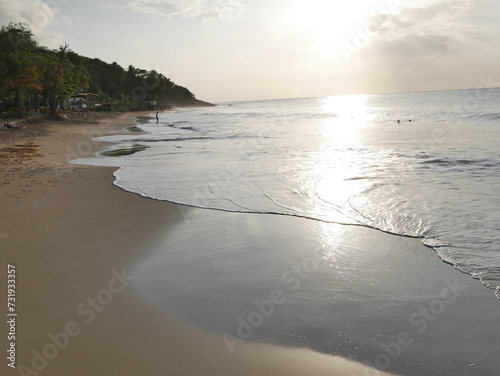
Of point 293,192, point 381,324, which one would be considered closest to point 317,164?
point 293,192

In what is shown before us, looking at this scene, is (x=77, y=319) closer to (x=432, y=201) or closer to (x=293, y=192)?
(x=293, y=192)

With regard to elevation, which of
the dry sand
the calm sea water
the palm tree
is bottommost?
the dry sand

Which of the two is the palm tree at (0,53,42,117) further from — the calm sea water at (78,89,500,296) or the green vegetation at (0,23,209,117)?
the calm sea water at (78,89,500,296)

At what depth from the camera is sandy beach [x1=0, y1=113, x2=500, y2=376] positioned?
3.44 meters

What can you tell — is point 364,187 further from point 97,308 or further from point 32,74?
point 32,74

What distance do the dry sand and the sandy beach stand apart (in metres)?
0.02

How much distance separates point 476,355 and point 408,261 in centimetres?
220

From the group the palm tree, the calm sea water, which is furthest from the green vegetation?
Answer: the calm sea water

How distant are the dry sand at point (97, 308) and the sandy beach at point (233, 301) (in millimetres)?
18

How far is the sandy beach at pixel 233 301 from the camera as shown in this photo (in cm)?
344

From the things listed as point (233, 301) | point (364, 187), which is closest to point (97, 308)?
point (233, 301)

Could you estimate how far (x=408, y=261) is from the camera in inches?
A: 219

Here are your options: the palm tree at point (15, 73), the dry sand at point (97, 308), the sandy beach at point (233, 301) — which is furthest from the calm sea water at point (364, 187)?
the palm tree at point (15, 73)

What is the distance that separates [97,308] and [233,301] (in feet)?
5.51
